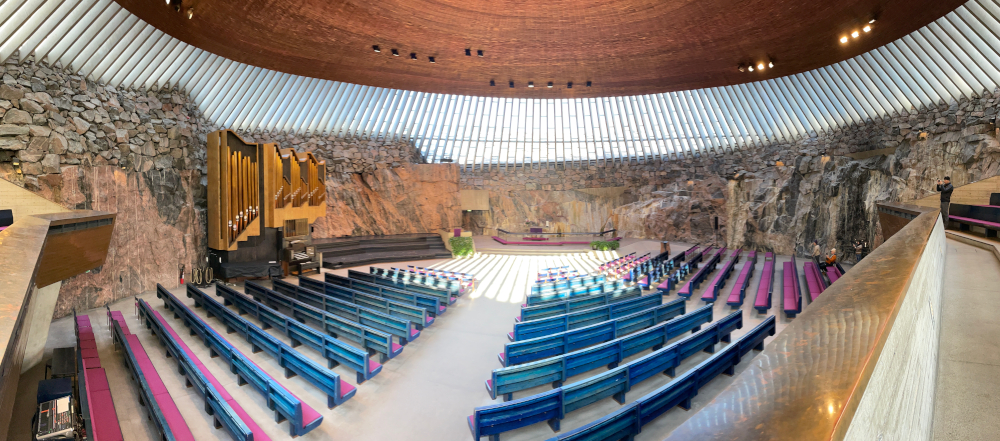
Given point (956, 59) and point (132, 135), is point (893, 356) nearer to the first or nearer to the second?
point (132, 135)

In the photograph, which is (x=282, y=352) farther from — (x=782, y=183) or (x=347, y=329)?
(x=782, y=183)

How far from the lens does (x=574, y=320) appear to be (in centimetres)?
669

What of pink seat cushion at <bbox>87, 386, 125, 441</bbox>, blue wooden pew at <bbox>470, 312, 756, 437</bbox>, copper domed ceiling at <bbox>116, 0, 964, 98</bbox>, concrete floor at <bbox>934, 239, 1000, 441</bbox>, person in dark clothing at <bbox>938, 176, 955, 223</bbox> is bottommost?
pink seat cushion at <bbox>87, 386, 125, 441</bbox>

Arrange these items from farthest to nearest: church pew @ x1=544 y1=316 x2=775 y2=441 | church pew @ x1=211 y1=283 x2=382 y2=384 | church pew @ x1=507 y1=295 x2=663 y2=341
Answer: church pew @ x1=507 y1=295 x2=663 y2=341, church pew @ x1=211 y1=283 x2=382 y2=384, church pew @ x1=544 y1=316 x2=775 y2=441

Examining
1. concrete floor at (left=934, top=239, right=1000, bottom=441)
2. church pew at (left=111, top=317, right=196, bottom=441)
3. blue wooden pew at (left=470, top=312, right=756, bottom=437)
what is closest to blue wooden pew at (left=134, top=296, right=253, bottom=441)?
church pew at (left=111, top=317, right=196, bottom=441)

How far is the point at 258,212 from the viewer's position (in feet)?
40.5

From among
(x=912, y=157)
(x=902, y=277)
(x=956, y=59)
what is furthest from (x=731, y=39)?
(x=902, y=277)

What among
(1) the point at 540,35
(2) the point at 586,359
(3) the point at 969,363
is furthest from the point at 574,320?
(1) the point at 540,35

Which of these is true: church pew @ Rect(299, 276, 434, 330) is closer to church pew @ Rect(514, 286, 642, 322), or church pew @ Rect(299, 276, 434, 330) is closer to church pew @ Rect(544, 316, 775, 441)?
church pew @ Rect(514, 286, 642, 322)

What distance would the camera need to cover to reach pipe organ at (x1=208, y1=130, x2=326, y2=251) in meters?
11.6

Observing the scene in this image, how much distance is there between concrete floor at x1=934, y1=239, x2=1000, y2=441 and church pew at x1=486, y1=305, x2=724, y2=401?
2.44 m

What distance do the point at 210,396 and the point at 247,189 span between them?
370 inches

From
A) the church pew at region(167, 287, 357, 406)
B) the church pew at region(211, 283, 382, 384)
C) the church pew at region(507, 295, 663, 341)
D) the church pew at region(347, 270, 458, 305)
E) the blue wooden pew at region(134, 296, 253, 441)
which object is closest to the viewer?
the blue wooden pew at region(134, 296, 253, 441)

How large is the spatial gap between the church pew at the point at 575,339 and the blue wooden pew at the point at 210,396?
8.87ft
